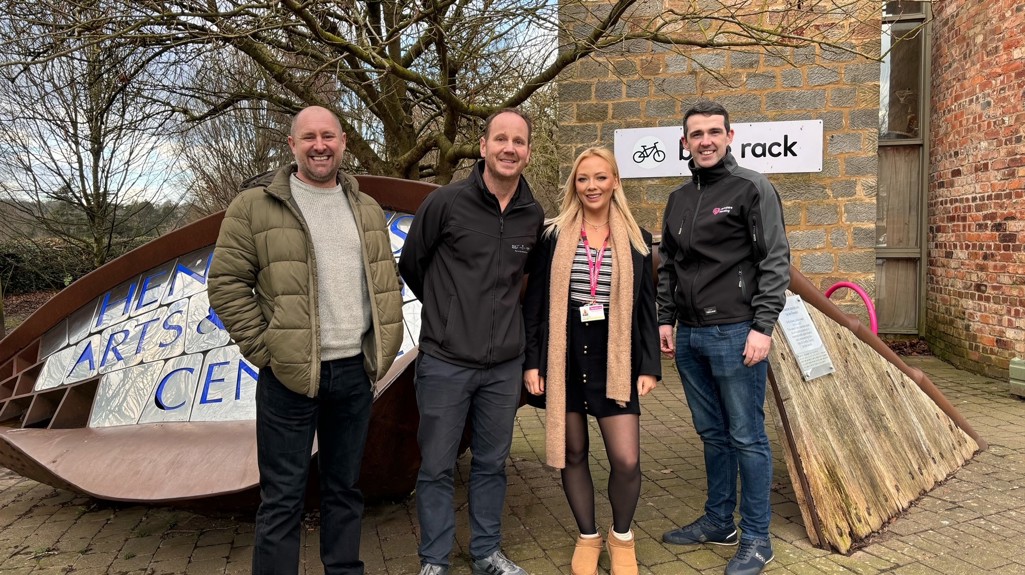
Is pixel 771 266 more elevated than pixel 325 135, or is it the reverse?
pixel 325 135

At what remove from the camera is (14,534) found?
150 inches

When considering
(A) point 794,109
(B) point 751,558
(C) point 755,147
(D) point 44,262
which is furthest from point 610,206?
(D) point 44,262

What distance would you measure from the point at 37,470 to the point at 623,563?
2784 mm

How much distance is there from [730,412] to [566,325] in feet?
2.86

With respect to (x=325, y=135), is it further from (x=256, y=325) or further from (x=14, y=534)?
(x=14, y=534)

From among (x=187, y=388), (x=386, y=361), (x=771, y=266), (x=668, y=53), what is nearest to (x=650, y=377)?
(x=771, y=266)

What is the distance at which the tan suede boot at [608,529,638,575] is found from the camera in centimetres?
305

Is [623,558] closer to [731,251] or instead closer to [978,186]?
[731,251]

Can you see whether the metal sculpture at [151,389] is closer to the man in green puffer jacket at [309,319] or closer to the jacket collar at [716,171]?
the man in green puffer jacket at [309,319]

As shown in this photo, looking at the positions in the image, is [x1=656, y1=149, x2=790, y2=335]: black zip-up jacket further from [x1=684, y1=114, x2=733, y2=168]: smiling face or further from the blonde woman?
the blonde woman

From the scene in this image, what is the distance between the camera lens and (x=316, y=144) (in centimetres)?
265

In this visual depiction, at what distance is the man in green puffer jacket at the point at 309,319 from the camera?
255 centimetres

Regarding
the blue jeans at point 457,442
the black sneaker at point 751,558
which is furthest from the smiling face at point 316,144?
the black sneaker at point 751,558

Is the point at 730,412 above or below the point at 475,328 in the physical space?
below
